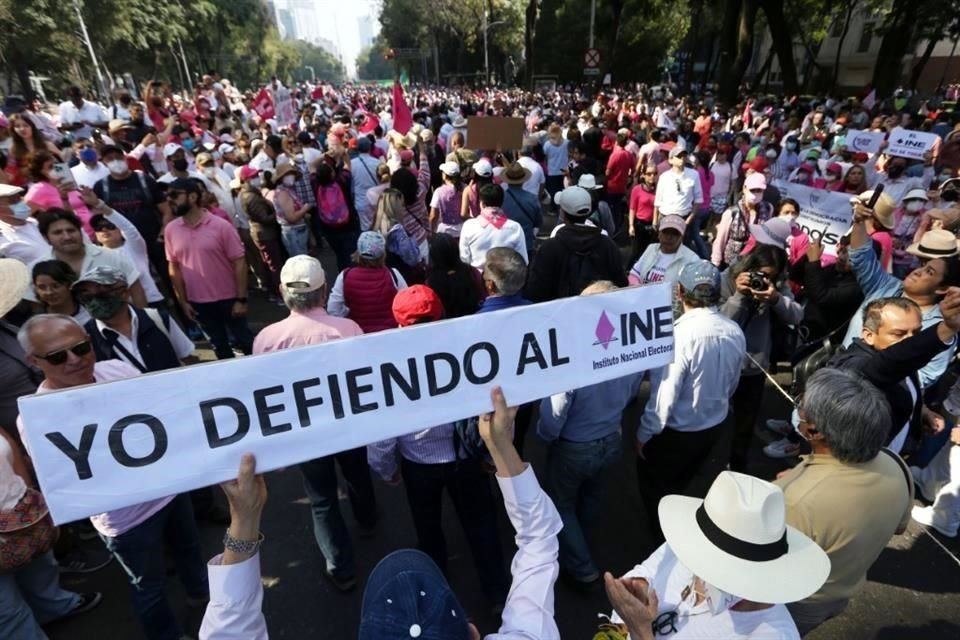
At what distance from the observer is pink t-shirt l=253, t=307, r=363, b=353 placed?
9.08ft

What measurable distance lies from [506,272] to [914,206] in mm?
5035

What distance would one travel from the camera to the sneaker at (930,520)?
11.7 ft

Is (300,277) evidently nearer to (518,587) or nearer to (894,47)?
(518,587)

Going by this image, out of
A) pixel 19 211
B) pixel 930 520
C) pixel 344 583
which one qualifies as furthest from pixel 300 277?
pixel 930 520

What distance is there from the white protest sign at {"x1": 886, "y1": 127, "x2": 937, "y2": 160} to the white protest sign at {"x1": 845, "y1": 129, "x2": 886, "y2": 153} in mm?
2078

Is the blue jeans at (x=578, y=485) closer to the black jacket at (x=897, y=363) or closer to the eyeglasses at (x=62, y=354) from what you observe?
the black jacket at (x=897, y=363)

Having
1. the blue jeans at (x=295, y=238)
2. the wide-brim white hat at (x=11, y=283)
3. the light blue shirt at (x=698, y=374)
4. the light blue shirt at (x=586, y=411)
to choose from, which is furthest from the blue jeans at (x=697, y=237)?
the wide-brim white hat at (x=11, y=283)

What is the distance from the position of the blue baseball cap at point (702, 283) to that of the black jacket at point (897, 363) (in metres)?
0.76

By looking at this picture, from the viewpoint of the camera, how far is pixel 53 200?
208 inches

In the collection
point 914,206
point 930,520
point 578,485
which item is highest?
point 914,206

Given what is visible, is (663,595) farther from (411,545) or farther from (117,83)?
(117,83)

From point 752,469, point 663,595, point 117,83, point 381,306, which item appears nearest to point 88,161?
point 381,306

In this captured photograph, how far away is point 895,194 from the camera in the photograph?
6543 millimetres

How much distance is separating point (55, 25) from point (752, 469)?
39219 millimetres
